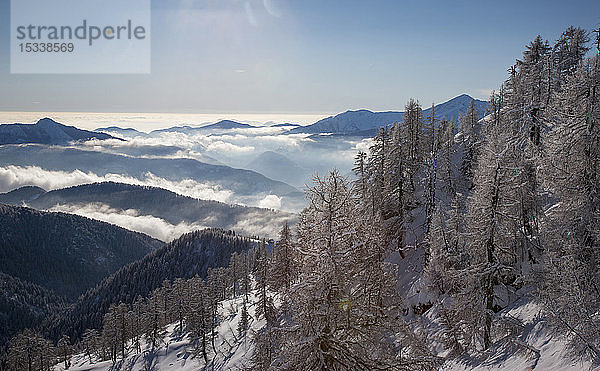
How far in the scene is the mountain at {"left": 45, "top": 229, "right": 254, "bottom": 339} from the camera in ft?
507

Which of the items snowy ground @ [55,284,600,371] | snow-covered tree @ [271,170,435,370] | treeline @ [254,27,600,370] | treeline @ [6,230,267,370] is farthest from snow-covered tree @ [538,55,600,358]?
treeline @ [6,230,267,370]

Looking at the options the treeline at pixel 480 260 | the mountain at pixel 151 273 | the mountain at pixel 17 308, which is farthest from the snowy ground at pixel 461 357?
the mountain at pixel 17 308

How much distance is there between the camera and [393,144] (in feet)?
137

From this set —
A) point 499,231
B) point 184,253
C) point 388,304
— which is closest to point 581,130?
point 499,231

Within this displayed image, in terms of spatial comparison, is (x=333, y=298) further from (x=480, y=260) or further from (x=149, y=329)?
(x=149, y=329)

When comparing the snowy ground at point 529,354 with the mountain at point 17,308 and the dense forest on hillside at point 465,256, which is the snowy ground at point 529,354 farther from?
the mountain at point 17,308

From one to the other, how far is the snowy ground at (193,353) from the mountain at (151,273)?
85.3 meters

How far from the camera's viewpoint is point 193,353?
188 ft

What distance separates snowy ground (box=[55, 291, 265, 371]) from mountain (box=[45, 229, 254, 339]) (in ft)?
280

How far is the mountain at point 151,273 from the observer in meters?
155

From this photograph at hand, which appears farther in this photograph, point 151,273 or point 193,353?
point 151,273

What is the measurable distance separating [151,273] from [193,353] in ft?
409

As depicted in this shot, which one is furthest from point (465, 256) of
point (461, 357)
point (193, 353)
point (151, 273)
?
point (151, 273)

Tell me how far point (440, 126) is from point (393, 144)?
28266 millimetres
